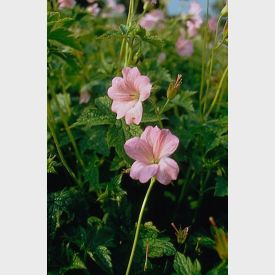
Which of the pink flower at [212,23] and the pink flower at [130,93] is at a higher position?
the pink flower at [130,93]

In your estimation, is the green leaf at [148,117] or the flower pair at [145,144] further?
the green leaf at [148,117]

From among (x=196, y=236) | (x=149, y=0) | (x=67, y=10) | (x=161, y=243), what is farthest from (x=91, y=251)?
(x=67, y=10)

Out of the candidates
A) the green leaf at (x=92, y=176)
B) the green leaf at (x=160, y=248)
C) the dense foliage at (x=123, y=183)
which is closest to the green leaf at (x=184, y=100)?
the dense foliage at (x=123, y=183)

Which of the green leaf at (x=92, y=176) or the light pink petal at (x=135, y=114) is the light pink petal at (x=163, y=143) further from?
the green leaf at (x=92, y=176)

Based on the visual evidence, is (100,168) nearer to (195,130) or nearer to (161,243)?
(195,130)

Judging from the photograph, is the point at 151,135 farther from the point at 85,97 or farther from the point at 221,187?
A: the point at 85,97

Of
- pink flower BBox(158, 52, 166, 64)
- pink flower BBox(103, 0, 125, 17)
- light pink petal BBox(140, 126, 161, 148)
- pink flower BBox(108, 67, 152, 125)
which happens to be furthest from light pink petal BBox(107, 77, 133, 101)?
pink flower BBox(103, 0, 125, 17)

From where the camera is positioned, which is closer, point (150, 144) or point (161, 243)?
point (150, 144)

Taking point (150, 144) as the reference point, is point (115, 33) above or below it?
above
